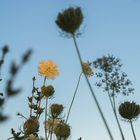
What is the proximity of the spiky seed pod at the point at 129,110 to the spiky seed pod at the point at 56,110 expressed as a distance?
1063mm

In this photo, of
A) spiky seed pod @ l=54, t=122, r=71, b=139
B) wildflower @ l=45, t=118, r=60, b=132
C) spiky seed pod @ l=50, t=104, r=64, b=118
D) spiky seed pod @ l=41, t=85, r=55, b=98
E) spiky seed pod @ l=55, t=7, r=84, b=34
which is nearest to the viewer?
spiky seed pod @ l=55, t=7, r=84, b=34

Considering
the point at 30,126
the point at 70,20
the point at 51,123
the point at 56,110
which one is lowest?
the point at 70,20

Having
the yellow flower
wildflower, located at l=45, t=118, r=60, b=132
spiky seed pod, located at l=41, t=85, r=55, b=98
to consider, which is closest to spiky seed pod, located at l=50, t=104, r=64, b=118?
wildflower, located at l=45, t=118, r=60, b=132

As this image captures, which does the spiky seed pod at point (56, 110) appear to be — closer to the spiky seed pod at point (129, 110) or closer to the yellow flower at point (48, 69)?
the yellow flower at point (48, 69)

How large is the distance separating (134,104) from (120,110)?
0.33 metres

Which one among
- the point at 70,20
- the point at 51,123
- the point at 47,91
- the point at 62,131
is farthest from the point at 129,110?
the point at 70,20

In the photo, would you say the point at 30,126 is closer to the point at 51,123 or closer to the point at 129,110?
the point at 51,123

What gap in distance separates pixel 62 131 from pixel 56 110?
2.24 ft

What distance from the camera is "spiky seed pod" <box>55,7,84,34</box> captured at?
291cm

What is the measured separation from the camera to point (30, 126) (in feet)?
14.6

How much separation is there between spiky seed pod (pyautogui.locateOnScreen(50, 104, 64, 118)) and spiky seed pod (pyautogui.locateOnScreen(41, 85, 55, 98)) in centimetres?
21

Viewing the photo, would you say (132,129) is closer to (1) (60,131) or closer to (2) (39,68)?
(1) (60,131)

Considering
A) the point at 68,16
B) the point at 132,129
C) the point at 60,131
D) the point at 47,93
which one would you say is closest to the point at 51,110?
the point at 47,93

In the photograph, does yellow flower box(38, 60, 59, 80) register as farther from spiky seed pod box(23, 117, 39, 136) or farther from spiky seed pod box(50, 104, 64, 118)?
spiky seed pod box(23, 117, 39, 136)
